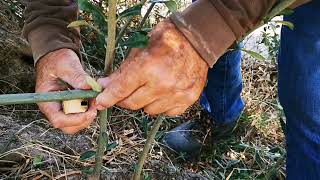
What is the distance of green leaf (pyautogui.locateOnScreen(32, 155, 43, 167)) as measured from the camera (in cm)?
140

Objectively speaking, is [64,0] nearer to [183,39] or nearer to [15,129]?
[183,39]

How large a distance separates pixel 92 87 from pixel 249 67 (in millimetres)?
1546

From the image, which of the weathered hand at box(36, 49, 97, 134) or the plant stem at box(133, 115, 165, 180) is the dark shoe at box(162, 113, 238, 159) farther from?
the weathered hand at box(36, 49, 97, 134)

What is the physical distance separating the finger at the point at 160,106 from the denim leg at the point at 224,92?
2.83 feet

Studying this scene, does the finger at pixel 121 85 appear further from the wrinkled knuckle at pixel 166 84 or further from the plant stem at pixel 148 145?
the plant stem at pixel 148 145

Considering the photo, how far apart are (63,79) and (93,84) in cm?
13

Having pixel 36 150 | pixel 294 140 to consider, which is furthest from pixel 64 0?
pixel 294 140

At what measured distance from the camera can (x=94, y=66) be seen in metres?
2.06

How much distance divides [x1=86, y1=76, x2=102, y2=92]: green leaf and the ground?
308mm

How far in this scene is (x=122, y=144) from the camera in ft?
5.41

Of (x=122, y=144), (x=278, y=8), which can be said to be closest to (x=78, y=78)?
(x=278, y=8)

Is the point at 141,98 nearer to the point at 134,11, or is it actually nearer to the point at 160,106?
the point at 160,106

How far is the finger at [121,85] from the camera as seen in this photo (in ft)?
3.18

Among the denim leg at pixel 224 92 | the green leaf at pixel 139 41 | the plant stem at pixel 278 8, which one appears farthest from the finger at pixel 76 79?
the denim leg at pixel 224 92
